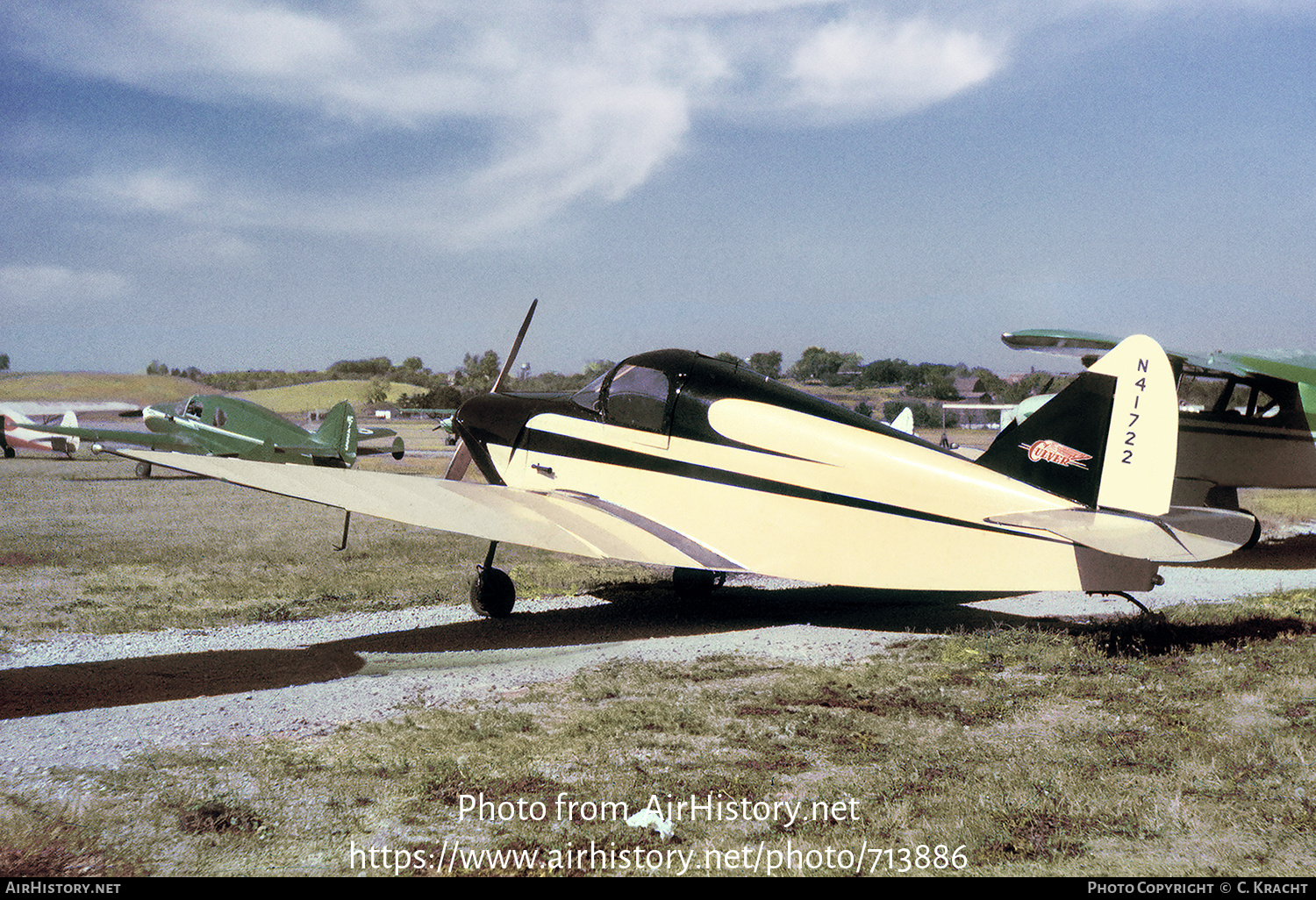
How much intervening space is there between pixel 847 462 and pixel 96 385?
4949 cm

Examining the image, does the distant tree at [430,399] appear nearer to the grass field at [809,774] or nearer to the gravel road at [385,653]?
the gravel road at [385,653]

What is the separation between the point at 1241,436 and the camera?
1187cm

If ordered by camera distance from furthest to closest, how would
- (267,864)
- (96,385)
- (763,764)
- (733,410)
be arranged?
(96,385), (733,410), (763,764), (267,864)

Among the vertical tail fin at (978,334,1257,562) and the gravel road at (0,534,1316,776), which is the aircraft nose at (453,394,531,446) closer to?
the gravel road at (0,534,1316,776)

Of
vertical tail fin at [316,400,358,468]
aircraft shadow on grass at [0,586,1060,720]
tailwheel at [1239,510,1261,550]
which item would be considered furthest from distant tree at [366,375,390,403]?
tailwheel at [1239,510,1261,550]

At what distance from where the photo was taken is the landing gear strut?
8.03 m

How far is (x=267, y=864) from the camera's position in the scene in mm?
3164

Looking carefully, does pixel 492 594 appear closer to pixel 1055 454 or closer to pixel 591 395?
pixel 591 395

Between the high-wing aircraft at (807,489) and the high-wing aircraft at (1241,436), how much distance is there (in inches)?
250

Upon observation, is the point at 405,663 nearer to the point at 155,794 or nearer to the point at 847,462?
the point at 155,794

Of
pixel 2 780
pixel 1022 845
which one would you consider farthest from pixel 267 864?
pixel 1022 845

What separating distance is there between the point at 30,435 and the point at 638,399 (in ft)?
105

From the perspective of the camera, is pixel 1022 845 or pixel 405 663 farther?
pixel 405 663

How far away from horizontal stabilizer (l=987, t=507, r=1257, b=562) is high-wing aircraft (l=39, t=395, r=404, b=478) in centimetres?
1719
